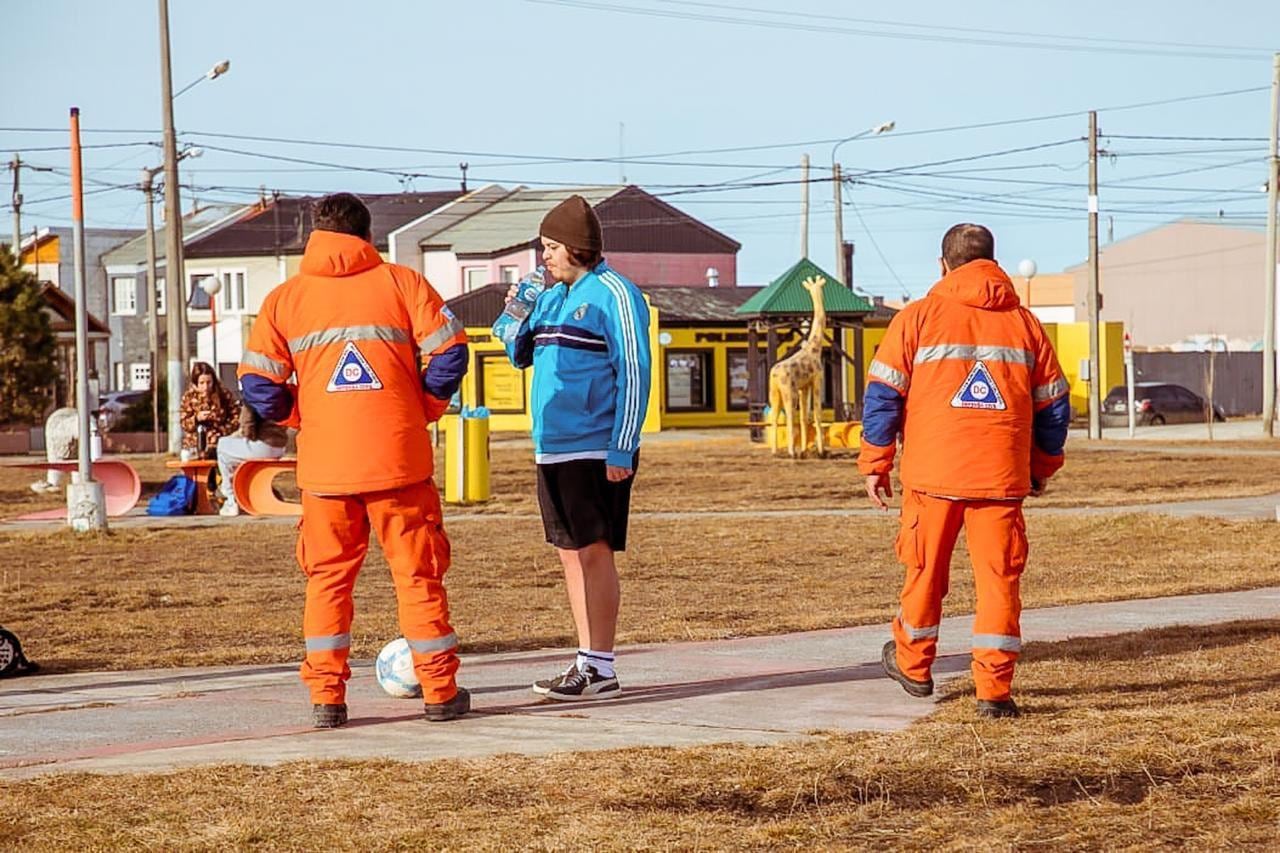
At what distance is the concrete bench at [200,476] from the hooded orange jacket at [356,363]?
14.8 metres

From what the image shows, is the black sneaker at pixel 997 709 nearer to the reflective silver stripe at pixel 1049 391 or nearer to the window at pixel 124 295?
the reflective silver stripe at pixel 1049 391

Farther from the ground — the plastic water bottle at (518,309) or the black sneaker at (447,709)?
the plastic water bottle at (518,309)

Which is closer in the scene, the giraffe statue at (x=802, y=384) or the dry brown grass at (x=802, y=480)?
the dry brown grass at (x=802, y=480)

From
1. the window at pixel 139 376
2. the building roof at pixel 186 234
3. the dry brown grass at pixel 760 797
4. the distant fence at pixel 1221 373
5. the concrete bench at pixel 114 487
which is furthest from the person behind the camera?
the building roof at pixel 186 234

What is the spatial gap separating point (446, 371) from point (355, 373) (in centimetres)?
32

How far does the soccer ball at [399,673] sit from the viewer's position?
26.0 ft

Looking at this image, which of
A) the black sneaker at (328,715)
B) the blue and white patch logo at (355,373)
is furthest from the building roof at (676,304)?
the black sneaker at (328,715)

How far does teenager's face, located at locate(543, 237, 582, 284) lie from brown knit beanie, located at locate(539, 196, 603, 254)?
0.09ft

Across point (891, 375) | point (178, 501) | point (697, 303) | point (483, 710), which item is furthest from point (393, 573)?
point (697, 303)

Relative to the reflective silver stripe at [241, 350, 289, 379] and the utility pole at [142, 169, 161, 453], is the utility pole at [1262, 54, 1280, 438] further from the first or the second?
the reflective silver stripe at [241, 350, 289, 379]

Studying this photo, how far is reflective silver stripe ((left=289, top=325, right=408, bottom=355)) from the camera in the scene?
23.8ft

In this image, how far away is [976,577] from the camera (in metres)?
7.41

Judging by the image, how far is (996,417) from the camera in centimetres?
746

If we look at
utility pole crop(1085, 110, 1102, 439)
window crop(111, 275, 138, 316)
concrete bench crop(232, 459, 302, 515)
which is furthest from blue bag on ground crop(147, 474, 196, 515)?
window crop(111, 275, 138, 316)
